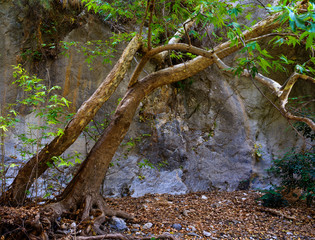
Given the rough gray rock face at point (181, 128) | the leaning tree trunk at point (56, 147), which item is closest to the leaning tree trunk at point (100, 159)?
the leaning tree trunk at point (56, 147)

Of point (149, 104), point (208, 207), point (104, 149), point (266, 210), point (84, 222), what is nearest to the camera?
point (84, 222)

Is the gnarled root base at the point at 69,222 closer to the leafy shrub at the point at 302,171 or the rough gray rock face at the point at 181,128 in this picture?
the rough gray rock face at the point at 181,128

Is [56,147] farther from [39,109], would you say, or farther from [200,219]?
[200,219]

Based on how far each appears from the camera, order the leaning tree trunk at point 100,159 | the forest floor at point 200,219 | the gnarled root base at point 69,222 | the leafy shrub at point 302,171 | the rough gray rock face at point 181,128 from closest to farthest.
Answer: the gnarled root base at point 69,222, the forest floor at point 200,219, the leaning tree trunk at point 100,159, the leafy shrub at point 302,171, the rough gray rock face at point 181,128

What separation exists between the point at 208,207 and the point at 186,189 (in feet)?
3.64

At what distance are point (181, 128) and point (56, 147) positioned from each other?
343 centimetres

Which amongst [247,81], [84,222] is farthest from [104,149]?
[247,81]

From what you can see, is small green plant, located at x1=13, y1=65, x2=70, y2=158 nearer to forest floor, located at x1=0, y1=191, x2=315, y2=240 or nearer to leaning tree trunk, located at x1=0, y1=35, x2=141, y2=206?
leaning tree trunk, located at x1=0, y1=35, x2=141, y2=206

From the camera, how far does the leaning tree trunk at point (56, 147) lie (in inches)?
99.5

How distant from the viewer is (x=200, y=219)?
326cm

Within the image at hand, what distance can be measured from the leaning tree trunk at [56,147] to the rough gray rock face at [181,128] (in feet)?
4.97

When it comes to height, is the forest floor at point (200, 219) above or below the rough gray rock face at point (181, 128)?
below

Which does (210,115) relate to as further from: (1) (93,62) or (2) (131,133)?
(1) (93,62)

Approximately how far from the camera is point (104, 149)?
302cm
